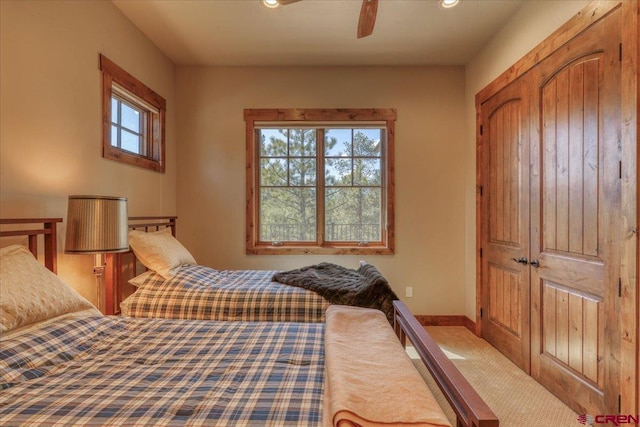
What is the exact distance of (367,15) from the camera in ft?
6.37

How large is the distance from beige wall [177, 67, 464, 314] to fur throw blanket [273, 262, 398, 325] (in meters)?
1.01

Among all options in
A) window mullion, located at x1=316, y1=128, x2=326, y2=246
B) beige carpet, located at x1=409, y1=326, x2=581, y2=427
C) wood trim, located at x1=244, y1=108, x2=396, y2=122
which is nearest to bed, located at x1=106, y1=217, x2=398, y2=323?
beige carpet, located at x1=409, y1=326, x2=581, y2=427

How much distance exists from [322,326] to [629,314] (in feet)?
5.22

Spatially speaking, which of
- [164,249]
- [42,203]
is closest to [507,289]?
[164,249]

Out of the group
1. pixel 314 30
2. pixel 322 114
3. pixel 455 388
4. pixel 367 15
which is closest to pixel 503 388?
pixel 455 388

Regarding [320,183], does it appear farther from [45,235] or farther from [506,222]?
[45,235]

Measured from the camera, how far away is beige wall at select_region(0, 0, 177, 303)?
1696 millimetres

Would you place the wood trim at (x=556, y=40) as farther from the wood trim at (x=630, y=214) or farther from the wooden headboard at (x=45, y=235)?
the wooden headboard at (x=45, y=235)

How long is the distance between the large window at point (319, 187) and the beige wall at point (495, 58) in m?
0.93

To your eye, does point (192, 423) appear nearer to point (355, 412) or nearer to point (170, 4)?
point (355, 412)

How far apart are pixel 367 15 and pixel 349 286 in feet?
5.92

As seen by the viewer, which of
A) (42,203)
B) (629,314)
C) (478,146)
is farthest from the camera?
(478,146)

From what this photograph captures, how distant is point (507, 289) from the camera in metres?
2.74

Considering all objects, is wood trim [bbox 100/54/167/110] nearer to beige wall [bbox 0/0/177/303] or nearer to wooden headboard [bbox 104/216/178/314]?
beige wall [bbox 0/0/177/303]
